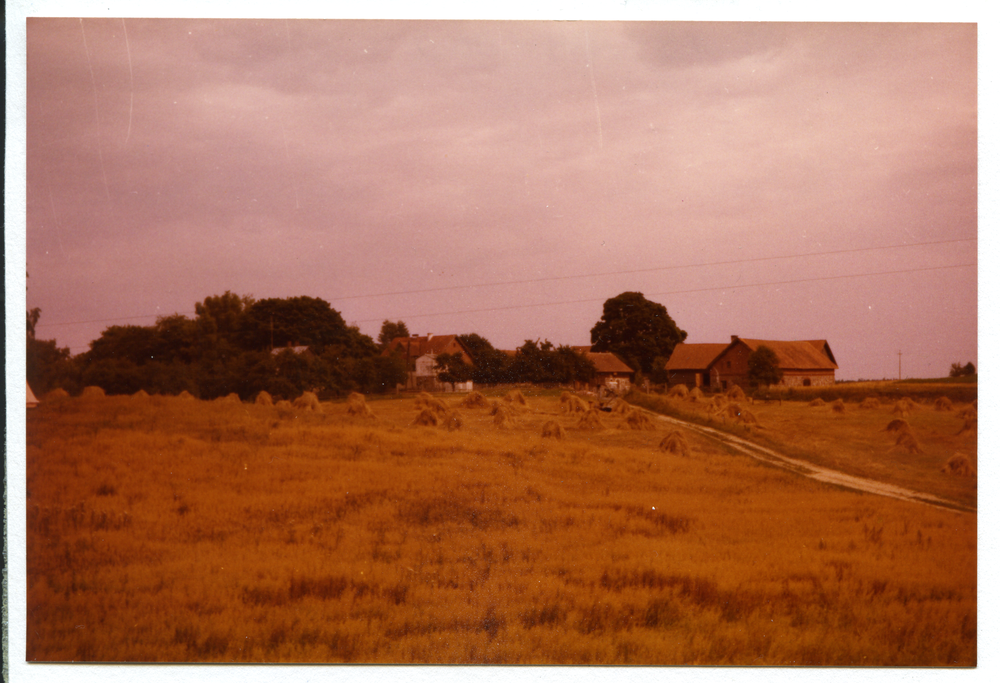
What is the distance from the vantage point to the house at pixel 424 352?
13.7 feet

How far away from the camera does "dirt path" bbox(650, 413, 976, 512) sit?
398 cm

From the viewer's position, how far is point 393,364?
429 cm

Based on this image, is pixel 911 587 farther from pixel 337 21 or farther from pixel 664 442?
pixel 337 21

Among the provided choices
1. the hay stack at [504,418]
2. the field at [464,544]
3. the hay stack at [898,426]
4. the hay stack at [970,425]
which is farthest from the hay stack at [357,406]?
the hay stack at [970,425]

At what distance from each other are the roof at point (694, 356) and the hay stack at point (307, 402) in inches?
99.4

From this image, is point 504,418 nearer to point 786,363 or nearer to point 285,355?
point 285,355

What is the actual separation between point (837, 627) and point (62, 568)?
4.90 metres

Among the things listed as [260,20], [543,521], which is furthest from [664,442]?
[260,20]

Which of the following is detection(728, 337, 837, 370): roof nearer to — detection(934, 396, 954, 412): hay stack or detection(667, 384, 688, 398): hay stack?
detection(667, 384, 688, 398): hay stack

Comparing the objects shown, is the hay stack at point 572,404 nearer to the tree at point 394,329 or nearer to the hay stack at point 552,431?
the hay stack at point 552,431

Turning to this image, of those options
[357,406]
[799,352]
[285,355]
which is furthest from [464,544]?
[799,352]

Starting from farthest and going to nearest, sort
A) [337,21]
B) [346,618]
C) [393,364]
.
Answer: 1. [393,364]
2. [337,21]
3. [346,618]

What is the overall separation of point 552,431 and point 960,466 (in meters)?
2.70

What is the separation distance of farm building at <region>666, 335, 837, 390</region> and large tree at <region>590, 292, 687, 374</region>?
0.39ft
